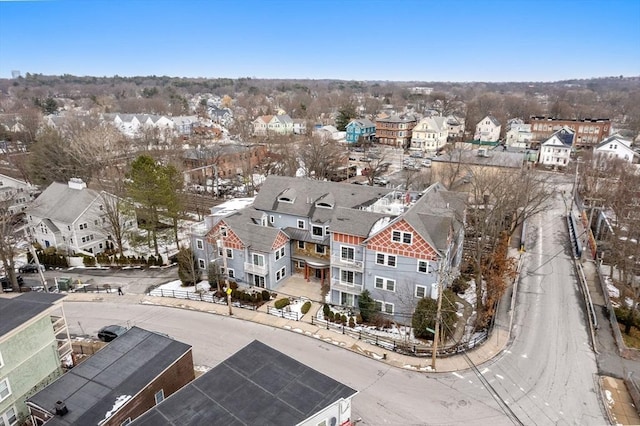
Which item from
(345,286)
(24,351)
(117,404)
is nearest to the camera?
(117,404)

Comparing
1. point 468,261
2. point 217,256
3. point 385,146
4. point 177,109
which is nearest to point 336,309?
point 217,256

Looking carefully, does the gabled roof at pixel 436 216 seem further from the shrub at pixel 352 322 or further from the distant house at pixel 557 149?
the distant house at pixel 557 149

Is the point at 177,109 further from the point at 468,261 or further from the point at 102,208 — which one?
the point at 468,261

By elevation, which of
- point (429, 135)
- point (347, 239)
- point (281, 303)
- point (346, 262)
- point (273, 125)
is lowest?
point (281, 303)

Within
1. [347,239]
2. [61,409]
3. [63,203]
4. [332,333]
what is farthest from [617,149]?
[63,203]

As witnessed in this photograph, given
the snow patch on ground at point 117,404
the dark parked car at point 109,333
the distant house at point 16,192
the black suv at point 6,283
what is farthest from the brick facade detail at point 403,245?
the distant house at point 16,192

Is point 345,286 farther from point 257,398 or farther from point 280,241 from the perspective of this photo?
point 257,398

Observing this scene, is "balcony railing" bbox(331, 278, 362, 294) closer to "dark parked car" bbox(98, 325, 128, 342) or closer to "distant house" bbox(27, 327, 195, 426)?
"distant house" bbox(27, 327, 195, 426)
